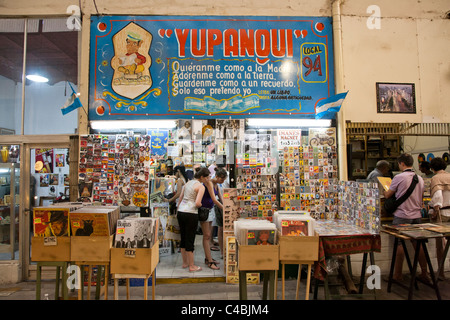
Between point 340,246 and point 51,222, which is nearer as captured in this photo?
point 51,222

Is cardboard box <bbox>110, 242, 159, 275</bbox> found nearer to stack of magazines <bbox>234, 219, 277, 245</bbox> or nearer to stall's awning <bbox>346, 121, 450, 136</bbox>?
stack of magazines <bbox>234, 219, 277, 245</bbox>

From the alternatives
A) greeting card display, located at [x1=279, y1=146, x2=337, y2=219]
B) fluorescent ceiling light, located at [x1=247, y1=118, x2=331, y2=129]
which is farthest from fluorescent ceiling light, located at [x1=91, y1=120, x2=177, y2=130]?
greeting card display, located at [x1=279, y1=146, x2=337, y2=219]

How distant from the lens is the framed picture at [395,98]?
554 cm

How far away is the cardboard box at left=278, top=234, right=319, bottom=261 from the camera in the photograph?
3314mm

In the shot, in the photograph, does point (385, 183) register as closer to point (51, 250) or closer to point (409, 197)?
point (409, 197)

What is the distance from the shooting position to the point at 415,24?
5.70 m

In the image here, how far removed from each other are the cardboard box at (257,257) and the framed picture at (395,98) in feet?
12.4

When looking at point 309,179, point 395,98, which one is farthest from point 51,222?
point 395,98

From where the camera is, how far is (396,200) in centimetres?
474

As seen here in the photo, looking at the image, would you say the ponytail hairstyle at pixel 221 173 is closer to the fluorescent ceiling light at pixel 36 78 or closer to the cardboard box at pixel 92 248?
the cardboard box at pixel 92 248

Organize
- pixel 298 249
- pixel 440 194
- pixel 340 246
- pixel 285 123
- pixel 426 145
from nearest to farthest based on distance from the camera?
pixel 298 249 < pixel 340 246 < pixel 440 194 < pixel 285 123 < pixel 426 145

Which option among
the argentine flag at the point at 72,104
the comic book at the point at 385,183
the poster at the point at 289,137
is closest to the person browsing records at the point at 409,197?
the comic book at the point at 385,183

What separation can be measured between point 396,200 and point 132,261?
3.99 meters

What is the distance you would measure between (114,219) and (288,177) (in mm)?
2821
